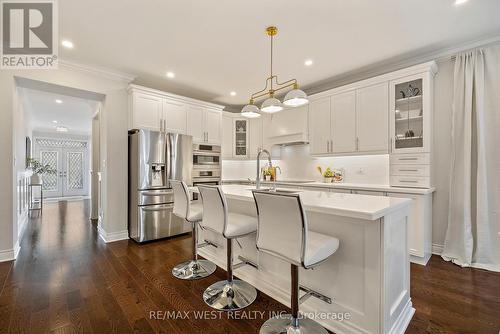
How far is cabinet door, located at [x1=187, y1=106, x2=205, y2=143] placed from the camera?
4.36m

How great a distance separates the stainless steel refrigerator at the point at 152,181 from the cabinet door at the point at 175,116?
10.8 inches

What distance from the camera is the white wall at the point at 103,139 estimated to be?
9.47 ft

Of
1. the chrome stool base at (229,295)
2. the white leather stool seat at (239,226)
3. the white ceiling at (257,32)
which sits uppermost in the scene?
the white ceiling at (257,32)

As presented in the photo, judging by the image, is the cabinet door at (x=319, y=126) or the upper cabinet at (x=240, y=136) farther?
the upper cabinet at (x=240, y=136)

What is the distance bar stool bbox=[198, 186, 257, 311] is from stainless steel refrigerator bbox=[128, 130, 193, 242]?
1.88 m

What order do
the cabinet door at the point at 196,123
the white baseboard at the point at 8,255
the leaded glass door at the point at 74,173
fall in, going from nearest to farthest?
1. the white baseboard at the point at 8,255
2. the cabinet door at the point at 196,123
3. the leaded glass door at the point at 74,173

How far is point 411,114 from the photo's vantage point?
3.09 metres

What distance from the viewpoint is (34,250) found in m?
3.22

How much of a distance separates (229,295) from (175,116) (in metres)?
3.22

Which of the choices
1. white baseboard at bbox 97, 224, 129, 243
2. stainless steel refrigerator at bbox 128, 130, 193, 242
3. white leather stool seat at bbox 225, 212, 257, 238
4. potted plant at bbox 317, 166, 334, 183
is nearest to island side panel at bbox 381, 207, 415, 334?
white leather stool seat at bbox 225, 212, 257, 238

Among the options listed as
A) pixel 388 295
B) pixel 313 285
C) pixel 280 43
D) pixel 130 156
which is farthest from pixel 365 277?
pixel 130 156

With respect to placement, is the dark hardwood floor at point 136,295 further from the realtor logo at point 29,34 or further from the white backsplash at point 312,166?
the realtor logo at point 29,34

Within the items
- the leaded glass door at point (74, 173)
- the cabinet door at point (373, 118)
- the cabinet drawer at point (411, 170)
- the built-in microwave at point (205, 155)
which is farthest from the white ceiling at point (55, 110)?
the cabinet drawer at point (411, 170)

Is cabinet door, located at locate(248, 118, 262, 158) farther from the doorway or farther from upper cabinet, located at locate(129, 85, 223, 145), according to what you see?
the doorway
